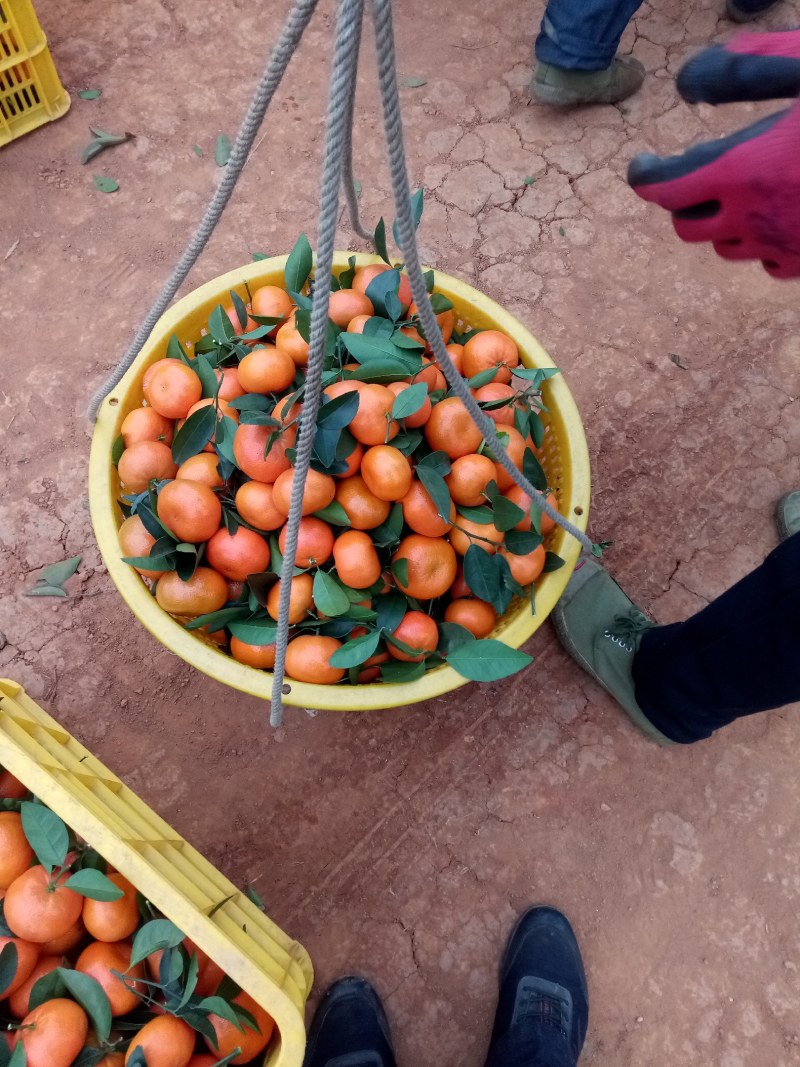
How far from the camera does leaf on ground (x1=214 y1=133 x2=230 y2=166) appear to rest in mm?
2463

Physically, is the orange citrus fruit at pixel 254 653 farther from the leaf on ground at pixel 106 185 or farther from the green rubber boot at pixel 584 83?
the green rubber boot at pixel 584 83

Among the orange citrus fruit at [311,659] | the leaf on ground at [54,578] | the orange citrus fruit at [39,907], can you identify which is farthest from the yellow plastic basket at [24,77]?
the orange citrus fruit at [39,907]

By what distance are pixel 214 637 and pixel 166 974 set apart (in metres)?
0.59

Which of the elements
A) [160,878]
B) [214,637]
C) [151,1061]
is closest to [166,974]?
[151,1061]

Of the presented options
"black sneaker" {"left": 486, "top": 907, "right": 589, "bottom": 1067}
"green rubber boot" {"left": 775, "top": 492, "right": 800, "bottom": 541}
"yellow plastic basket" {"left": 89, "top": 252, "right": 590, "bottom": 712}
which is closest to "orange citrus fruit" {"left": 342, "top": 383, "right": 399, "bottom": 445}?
"yellow plastic basket" {"left": 89, "top": 252, "right": 590, "bottom": 712}

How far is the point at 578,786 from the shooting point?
1838 mm

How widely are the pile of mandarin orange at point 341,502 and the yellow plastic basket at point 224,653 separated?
0.03 meters

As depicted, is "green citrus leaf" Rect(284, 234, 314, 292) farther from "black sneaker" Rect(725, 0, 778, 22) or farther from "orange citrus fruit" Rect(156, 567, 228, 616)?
"black sneaker" Rect(725, 0, 778, 22)

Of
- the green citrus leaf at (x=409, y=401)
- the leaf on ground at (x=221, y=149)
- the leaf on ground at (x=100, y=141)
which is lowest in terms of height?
the green citrus leaf at (x=409, y=401)

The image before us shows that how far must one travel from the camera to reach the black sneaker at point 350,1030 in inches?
60.1

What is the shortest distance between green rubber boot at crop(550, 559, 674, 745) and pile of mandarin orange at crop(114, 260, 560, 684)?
0.53 meters

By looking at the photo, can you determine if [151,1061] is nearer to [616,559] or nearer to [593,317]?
[616,559]

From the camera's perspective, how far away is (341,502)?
52.2 inches

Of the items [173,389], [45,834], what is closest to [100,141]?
[173,389]
